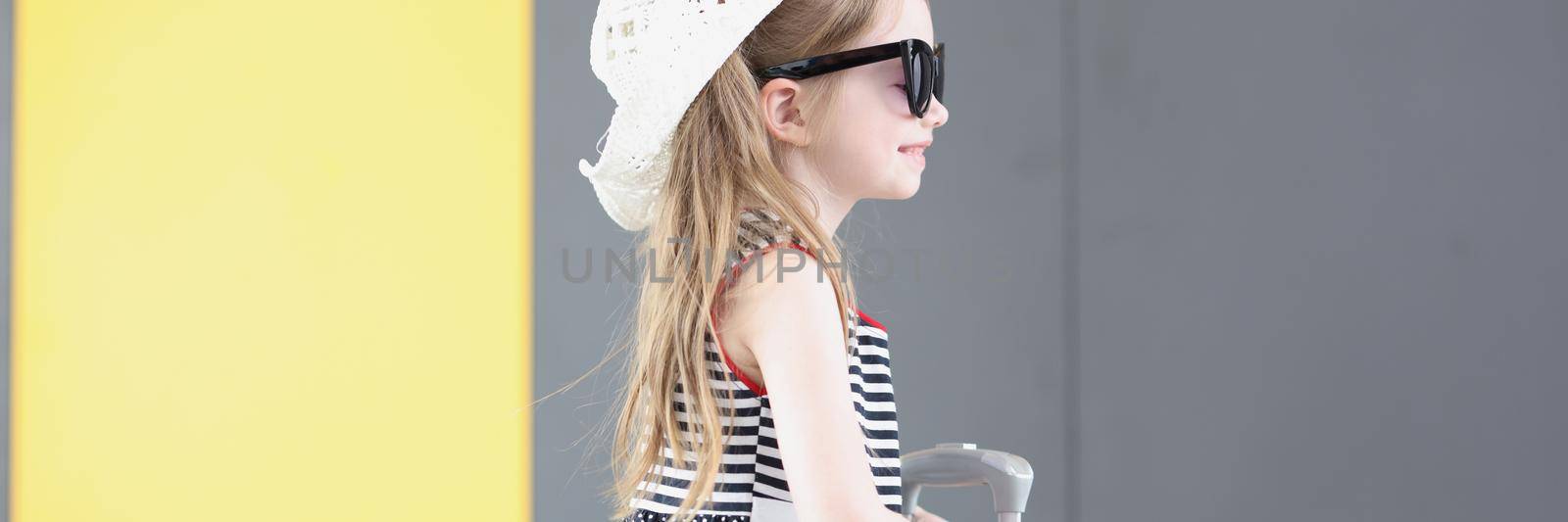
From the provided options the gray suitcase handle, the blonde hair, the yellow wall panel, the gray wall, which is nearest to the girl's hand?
the gray suitcase handle

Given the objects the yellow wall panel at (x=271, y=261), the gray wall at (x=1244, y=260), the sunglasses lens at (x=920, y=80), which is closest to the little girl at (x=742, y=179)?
the sunglasses lens at (x=920, y=80)

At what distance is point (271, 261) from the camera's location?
6.84ft

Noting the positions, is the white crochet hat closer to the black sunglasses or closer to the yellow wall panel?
the black sunglasses

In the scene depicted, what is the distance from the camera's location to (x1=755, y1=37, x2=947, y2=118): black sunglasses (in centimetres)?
91

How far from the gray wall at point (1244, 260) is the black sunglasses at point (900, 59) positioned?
727mm

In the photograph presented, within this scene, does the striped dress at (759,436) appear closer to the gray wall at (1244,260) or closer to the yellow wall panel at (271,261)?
the gray wall at (1244,260)

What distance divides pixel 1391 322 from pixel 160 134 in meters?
2.00

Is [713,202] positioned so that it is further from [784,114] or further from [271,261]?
[271,261]

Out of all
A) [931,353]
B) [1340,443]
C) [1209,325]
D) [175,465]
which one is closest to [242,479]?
[175,465]

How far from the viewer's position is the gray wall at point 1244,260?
130 centimetres

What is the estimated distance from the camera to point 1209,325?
1.52 m

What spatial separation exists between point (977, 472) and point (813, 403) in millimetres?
232

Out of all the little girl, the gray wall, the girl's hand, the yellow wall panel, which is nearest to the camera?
the little girl

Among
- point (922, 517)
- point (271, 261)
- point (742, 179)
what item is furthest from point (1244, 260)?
point (271, 261)
